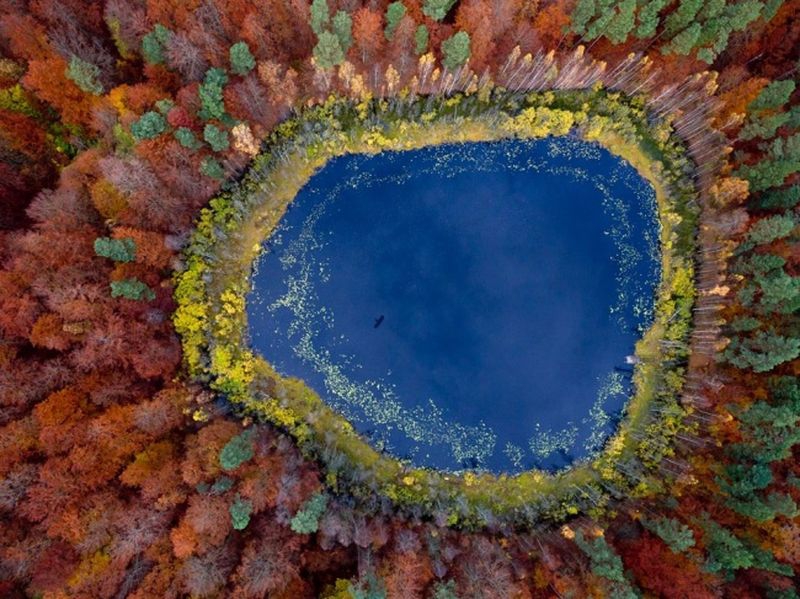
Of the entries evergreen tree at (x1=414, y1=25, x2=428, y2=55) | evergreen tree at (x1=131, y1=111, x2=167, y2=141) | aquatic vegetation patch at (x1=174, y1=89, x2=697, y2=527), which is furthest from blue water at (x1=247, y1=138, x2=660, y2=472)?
evergreen tree at (x1=131, y1=111, x2=167, y2=141)

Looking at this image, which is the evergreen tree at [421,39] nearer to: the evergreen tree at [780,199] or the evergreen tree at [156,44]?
the evergreen tree at [156,44]

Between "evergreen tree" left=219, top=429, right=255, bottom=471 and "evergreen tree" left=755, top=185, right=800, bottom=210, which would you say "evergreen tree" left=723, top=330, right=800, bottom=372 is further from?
"evergreen tree" left=219, top=429, right=255, bottom=471

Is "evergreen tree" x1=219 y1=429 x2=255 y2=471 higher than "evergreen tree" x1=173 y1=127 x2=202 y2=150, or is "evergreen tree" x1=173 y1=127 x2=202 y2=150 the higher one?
"evergreen tree" x1=173 y1=127 x2=202 y2=150

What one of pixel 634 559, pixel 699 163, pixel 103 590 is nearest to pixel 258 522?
pixel 103 590

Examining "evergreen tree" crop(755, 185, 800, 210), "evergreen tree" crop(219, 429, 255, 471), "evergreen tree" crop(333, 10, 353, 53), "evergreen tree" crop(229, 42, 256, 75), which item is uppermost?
"evergreen tree" crop(755, 185, 800, 210)

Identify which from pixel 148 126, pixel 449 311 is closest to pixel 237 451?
pixel 449 311

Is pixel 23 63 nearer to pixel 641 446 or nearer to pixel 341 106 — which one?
pixel 341 106
